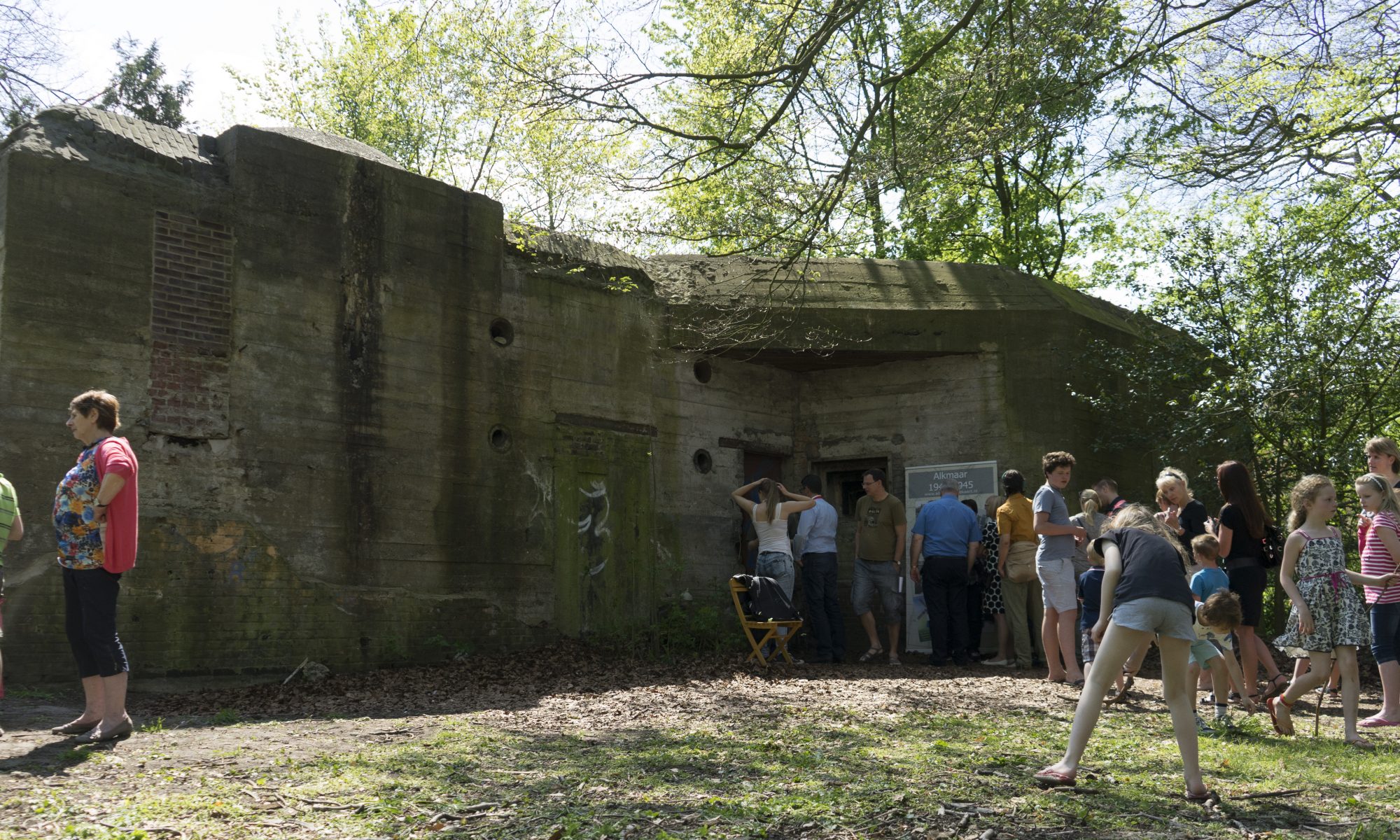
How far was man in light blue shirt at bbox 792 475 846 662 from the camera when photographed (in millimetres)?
10547

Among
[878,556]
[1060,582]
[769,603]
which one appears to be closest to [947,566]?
[878,556]

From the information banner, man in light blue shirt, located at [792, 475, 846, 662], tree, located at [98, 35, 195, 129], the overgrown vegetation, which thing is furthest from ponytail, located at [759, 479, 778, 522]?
tree, located at [98, 35, 195, 129]

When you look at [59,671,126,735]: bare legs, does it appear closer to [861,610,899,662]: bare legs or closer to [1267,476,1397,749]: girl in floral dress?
[1267,476,1397,749]: girl in floral dress

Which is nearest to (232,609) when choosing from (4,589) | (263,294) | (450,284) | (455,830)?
(4,589)

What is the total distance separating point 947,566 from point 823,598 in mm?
1247

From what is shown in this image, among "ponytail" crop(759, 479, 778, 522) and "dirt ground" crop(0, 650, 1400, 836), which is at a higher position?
"ponytail" crop(759, 479, 778, 522)

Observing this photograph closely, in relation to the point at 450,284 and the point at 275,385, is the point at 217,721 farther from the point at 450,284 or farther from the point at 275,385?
the point at 450,284

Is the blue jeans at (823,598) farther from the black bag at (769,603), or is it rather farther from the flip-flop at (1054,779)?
the flip-flop at (1054,779)

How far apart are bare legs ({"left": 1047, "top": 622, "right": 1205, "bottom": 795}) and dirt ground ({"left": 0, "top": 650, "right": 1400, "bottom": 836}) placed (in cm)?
231

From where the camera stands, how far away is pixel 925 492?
38.6 feet

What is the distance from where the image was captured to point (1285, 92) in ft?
29.2

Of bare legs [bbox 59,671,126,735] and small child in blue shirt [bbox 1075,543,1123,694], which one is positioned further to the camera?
small child in blue shirt [bbox 1075,543,1123,694]

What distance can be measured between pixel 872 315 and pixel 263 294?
6.31 meters

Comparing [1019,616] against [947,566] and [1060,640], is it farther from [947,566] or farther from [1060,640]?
[1060,640]
